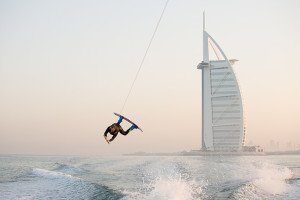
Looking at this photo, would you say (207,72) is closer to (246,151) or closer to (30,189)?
(246,151)

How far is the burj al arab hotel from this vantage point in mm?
176375

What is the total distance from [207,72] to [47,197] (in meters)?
171

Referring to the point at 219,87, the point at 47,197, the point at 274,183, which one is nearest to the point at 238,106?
the point at 219,87

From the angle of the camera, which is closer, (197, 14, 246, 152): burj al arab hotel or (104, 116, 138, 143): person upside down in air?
(104, 116, 138, 143): person upside down in air

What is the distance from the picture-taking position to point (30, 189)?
26047 millimetres

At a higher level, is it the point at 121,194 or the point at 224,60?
the point at 224,60

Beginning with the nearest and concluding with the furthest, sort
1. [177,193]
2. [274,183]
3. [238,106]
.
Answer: [177,193] → [274,183] → [238,106]

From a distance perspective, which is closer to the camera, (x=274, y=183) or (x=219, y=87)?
(x=274, y=183)

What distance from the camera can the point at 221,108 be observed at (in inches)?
7077

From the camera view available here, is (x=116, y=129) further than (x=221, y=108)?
No

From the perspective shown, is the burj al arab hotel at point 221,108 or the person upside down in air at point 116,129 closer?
the person upside down in air at point 116,129

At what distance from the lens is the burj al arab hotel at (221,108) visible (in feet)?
579

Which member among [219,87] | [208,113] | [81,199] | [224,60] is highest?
[224,60]

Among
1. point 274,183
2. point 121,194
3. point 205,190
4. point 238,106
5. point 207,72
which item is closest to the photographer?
point 121,194
